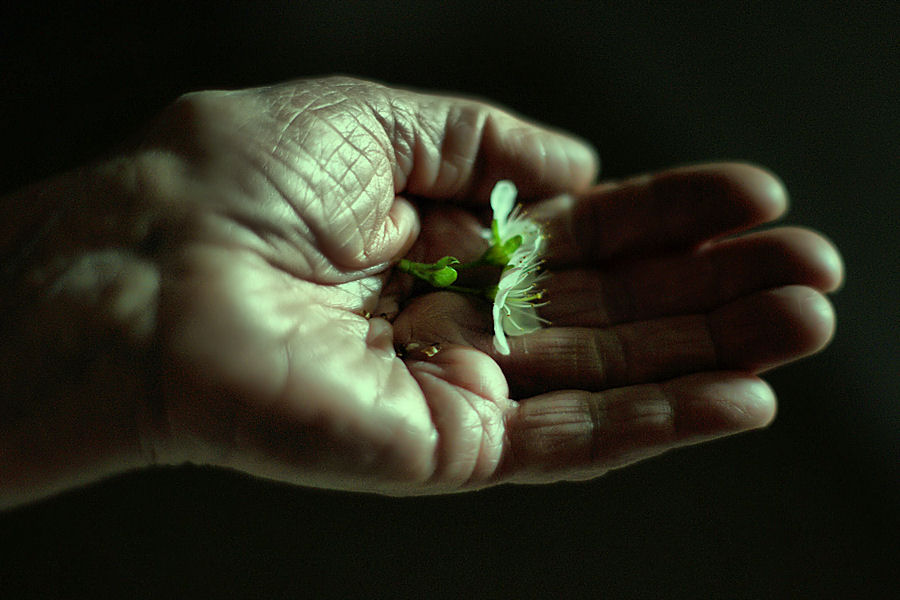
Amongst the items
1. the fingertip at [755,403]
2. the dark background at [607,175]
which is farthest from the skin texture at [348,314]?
the dark background at [607,175]

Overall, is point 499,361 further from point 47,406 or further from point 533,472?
point 47,406

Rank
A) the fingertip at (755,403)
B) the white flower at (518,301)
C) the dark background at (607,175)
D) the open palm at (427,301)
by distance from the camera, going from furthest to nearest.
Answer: the dark background at (607,175), the white flower at (518,301), the fingertip at (755,403), the open palm at (427,301)

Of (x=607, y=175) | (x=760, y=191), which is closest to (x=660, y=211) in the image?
(x=760, y=191)

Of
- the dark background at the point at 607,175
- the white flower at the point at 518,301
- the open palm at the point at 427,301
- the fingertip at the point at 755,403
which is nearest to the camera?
the open palm at the point at 427,301

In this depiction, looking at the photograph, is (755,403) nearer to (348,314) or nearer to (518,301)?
(518,301)

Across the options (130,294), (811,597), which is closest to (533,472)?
(130,294)

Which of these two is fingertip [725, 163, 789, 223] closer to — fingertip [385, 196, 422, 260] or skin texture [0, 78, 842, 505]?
skin texture [0, 78, 842, 505]

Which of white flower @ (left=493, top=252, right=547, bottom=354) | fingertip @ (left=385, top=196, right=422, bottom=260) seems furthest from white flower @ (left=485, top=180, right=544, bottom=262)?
fingertip @ (left=385, top=196, right=422, bottom=260)

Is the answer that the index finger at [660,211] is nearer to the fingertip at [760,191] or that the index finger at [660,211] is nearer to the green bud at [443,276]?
the fingertip at [760,191]
